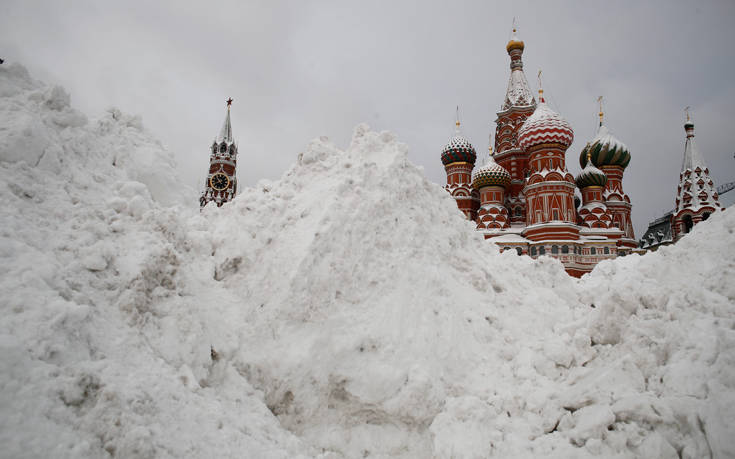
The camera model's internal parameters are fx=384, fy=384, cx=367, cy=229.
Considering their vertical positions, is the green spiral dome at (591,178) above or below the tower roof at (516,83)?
below

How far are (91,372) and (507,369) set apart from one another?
4442 mm

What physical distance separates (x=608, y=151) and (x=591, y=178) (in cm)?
333

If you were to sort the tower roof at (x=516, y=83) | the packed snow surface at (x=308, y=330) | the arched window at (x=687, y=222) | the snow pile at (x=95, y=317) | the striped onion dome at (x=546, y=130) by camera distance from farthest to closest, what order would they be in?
the tower roof at (x=516, y=83) → the arched window at (x=687, y=222) → the striped onion dome at (x=546, y=130) → the packed snow surface at (x=308, y=330) → the snow pile at (x=95, y=317)

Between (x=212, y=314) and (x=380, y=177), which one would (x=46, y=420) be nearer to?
(x=212, y=314)

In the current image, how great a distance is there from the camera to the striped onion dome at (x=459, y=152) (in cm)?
3089

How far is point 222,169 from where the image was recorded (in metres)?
43.7

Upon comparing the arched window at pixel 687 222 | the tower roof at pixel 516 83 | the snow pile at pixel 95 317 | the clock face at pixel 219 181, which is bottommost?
the snow pile at pixel 95 317

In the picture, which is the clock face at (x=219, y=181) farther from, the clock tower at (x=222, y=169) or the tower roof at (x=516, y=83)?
the tower roof at (x=516, y=83)

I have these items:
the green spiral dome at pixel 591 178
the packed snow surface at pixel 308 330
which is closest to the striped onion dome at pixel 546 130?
the green spiral dome at pixel 591 178

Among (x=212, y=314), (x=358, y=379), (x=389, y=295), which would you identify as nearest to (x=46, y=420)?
(x=212, y=314)

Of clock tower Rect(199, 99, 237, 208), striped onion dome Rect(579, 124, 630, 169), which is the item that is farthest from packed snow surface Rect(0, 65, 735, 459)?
clock tower Rect(199, 99, 237, 208)

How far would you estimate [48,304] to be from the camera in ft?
10.3

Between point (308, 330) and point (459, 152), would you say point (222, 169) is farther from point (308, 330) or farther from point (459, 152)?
point (308, 330)

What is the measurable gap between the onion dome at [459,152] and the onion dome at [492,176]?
277 centimetres
